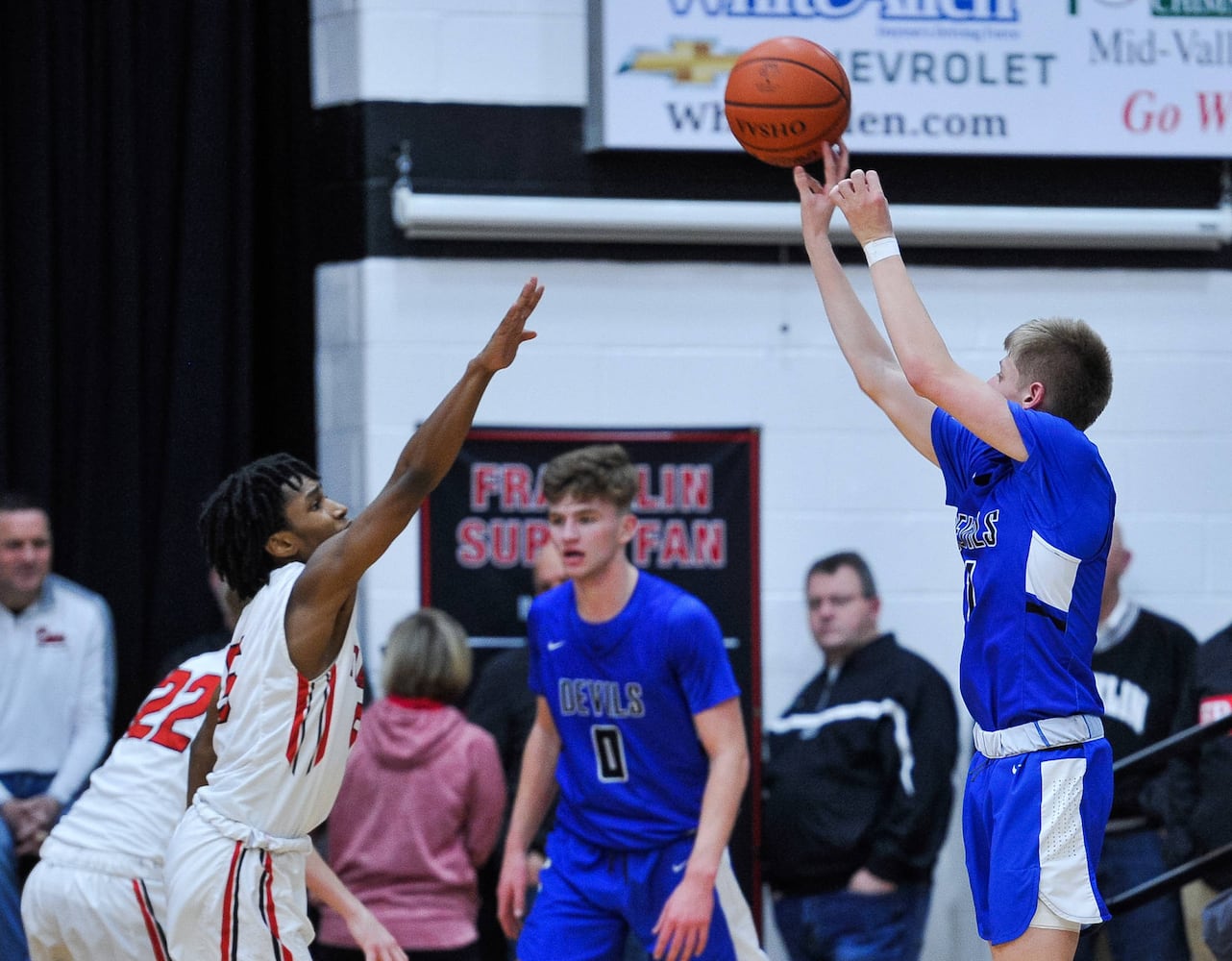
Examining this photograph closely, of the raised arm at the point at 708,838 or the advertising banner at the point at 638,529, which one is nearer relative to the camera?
the raised arm at the point at 708,838

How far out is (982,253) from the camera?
6.74m

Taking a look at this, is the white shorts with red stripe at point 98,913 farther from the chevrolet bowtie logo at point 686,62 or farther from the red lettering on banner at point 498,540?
the chevrolet bowtie logo at point 686,62

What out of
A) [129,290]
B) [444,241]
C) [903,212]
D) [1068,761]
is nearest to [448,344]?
[444,241]

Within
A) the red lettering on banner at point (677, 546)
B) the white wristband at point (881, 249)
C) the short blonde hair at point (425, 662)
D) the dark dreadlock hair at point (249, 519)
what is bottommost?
the short blonde hair at point (425, 662)

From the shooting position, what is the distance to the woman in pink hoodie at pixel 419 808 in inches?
216

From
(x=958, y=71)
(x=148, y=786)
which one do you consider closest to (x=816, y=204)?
(x=148, y=786)

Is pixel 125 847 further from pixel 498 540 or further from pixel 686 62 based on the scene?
pixel 686 62

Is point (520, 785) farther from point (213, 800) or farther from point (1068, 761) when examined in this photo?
point (1068, 761)

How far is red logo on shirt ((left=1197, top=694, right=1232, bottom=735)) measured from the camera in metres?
5.72

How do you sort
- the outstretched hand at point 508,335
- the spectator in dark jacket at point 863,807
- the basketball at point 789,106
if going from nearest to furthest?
the outstretched hand at point 508,335, the basketball at point 789,106, the spectator in dark jacket at point 863,807

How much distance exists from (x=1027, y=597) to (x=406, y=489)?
4.13 ft

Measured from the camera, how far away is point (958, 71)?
6.62m

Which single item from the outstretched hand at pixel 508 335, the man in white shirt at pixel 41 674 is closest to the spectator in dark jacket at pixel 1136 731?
the outstretched hand at pixel 508 335

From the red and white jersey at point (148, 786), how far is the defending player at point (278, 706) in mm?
521
